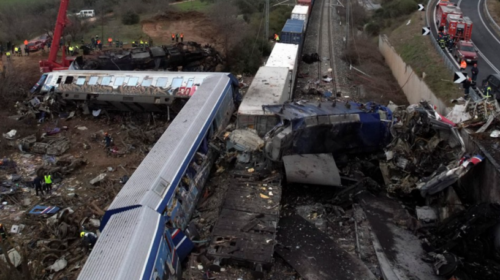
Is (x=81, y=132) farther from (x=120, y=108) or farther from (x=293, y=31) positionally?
(x=293, y=31)

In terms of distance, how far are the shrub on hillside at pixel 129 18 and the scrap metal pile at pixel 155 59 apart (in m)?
20.8

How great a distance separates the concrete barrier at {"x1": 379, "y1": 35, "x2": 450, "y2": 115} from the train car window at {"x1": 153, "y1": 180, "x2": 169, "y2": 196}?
42.0 feet

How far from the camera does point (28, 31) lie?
119 feet

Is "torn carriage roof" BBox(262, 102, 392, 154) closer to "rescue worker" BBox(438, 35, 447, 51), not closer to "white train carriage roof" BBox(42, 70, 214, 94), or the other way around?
"white train carriage roof" BBox(42, 70, 214, 94)

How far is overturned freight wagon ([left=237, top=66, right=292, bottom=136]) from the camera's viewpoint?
13672 mm

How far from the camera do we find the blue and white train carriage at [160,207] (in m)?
7.29

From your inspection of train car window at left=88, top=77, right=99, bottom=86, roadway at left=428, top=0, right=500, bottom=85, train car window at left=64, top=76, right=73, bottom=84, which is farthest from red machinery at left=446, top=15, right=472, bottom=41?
train car window at left=64, top=76, right=73, bottom=84

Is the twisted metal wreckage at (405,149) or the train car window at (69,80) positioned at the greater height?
the twisted metal wreckage at (405,149)

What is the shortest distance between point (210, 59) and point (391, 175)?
15860 mm

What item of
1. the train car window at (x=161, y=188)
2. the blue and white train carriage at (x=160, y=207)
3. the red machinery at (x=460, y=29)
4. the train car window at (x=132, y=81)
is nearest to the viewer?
the blue and white train carriage at (x=160, y=207)

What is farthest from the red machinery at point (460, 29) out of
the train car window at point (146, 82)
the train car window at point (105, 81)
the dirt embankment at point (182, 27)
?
the train car window at point (105, 81)

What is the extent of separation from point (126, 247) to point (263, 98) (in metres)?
8.81

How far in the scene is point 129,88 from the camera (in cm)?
1866

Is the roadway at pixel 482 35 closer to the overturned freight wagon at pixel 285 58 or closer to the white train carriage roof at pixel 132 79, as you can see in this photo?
the overturned freight wagon at pixel 285 58
